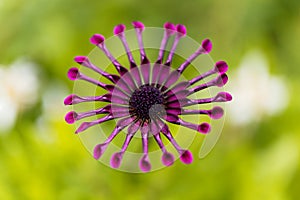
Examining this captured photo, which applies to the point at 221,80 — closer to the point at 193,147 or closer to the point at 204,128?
the point at 204,128
